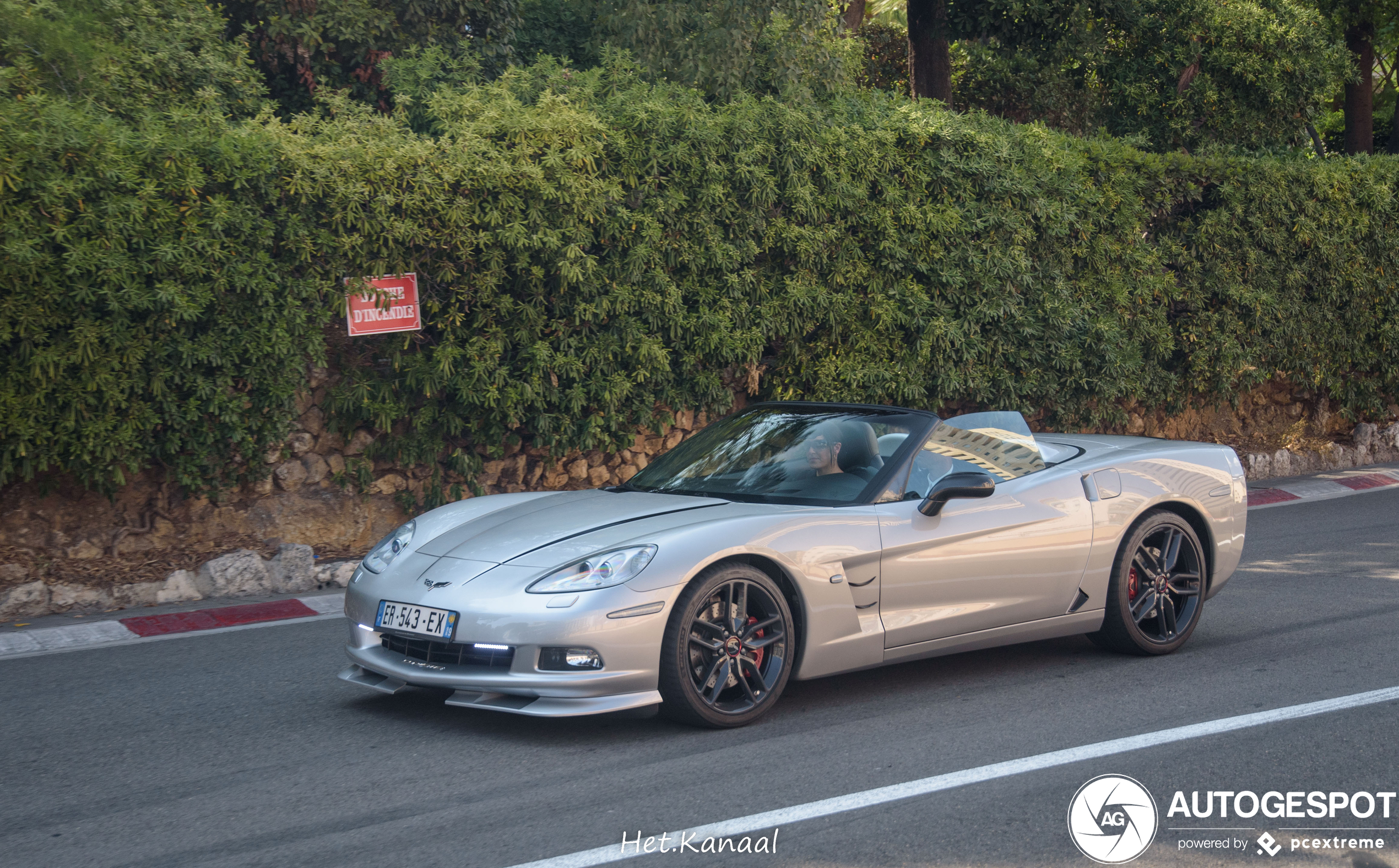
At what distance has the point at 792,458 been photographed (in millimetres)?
5766

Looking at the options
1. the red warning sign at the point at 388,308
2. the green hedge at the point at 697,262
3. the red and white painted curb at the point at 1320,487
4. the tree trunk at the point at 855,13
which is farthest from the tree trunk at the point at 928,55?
the red warning sign at the point at 388,308

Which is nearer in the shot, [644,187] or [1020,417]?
[1020,417]

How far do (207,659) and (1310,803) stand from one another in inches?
206

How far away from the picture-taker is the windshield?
558 centimetres

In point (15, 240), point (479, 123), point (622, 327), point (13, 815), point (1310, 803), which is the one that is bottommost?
point (1310, 803)

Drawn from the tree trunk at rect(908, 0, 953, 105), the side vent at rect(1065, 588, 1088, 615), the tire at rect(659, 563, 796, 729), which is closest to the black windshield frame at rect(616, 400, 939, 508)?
the tire at rect(659, 563, 796, 729)

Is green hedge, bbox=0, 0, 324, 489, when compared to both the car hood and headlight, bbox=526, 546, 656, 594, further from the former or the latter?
headlight, bbox=526, 546, 656, 594

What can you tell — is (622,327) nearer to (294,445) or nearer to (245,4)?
(294,445)

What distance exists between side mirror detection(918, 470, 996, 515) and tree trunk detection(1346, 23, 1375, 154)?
1872 centimetres

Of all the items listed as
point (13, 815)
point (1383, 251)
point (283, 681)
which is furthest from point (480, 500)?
point (1383, 251)

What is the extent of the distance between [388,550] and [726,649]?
1.62 meters

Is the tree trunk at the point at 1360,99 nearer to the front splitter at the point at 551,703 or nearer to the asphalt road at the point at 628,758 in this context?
the asphalt road at the point at 628,758

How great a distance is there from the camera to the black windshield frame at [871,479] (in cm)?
544

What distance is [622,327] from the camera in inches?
388
